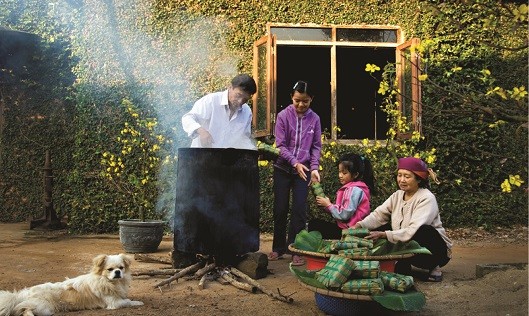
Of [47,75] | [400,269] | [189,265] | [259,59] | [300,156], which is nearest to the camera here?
[400,269]

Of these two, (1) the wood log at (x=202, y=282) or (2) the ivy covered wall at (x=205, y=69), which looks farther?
(2) the ivy covered wall at (x=205, y=69)

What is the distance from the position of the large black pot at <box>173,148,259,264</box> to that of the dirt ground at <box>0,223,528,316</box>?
0.35m

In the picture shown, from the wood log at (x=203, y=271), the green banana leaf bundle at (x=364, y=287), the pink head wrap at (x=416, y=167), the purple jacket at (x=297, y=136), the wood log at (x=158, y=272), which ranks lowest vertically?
the wood log at (x=158, y=272)

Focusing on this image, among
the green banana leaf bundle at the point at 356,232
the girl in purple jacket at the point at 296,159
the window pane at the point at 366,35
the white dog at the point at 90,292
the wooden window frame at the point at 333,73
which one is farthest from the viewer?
the window pane at the point at 366,35

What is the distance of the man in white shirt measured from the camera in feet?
17.4

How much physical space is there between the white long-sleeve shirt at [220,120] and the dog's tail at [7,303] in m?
2.12

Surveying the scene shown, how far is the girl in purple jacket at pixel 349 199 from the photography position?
5.34m

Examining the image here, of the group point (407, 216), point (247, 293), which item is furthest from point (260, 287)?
point (407, 216)

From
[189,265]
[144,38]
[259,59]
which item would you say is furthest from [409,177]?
[144,38]

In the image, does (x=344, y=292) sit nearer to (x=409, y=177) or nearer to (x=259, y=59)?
(x=409, y=177)

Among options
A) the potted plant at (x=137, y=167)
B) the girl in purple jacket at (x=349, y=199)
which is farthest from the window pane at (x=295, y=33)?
the girl in purple jacket at (x=349, y=199)

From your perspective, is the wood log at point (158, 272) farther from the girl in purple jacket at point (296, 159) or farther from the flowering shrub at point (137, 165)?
the flowering shrub at point (137, 165)

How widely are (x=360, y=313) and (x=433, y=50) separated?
6.76m

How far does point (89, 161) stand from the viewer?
874cm
